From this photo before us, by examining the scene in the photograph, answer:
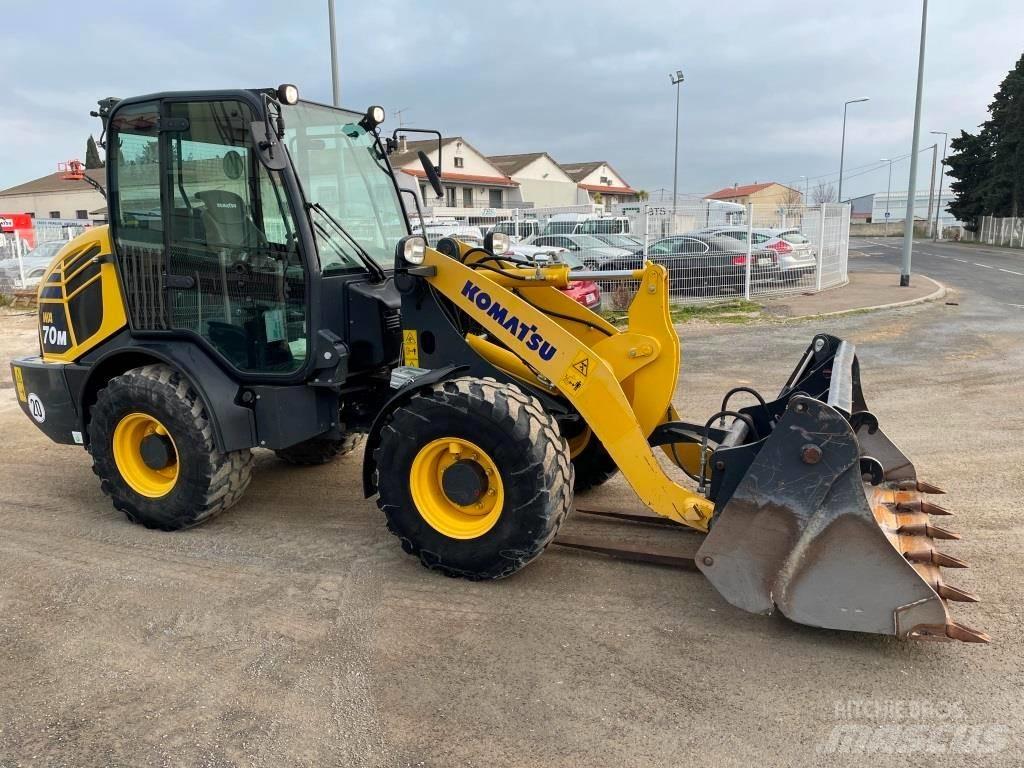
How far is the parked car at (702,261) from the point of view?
50.2 ft

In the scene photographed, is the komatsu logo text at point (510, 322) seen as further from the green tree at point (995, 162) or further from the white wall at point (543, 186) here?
the white wall at point (543, 186)

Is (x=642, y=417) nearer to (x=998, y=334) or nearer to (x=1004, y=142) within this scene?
(x=998, y=334)

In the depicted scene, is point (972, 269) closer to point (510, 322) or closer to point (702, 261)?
point (702, 261)

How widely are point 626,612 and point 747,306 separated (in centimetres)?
1225

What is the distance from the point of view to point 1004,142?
41594 millimetres

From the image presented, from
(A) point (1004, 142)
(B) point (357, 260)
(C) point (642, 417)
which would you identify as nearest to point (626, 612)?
(C) point (642, 417)

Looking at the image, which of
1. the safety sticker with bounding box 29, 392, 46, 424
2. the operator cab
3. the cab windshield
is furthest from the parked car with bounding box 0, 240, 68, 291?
the cab windshield

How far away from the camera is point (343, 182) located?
458 cm

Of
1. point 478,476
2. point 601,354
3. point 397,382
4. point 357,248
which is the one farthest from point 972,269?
point 478,476

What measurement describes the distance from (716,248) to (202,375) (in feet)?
41.9

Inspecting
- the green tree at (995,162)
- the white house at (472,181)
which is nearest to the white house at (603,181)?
the white house at (472,181)

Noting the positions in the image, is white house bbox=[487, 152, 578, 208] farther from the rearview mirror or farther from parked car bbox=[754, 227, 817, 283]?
the rearview mirror

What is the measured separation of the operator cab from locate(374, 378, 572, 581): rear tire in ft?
2.70

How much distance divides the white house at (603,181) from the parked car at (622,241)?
53.5m
